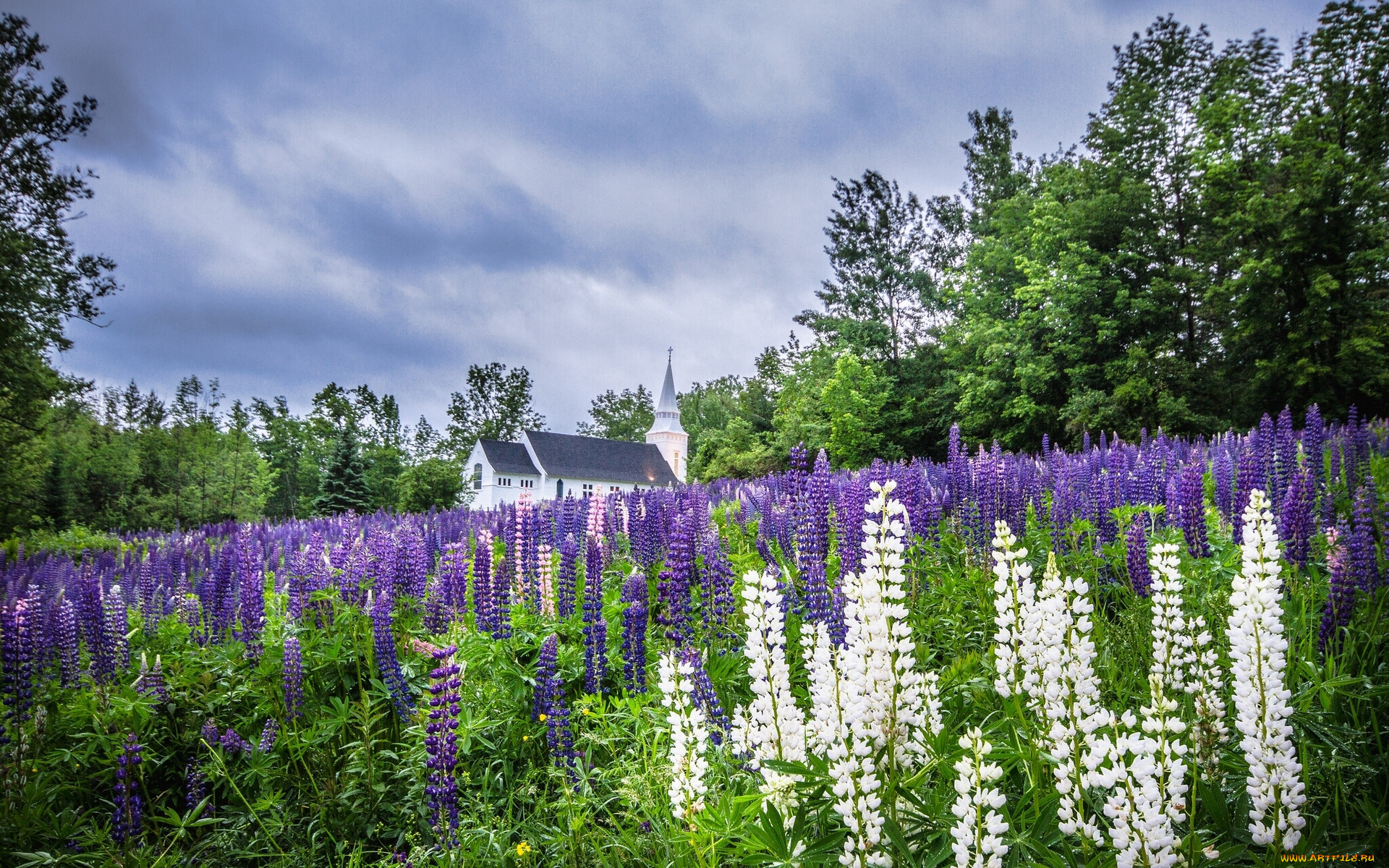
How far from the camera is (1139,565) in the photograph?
4031 mm

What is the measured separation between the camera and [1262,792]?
1610 millimetres

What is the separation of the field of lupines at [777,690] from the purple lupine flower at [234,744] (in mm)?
21

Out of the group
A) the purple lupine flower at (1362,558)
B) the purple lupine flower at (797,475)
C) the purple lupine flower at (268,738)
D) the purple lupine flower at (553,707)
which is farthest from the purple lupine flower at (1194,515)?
the purple lupine flower at (268,738)

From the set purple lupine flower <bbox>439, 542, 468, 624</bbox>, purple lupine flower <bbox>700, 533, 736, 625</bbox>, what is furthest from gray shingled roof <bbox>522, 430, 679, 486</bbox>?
purple lupine flower <bbox>700, 533, 736, 625</bbox>

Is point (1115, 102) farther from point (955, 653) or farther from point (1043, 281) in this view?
point (955, 653)

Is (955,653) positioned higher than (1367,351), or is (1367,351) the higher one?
(1367,351)

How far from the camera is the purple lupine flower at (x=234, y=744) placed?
13.1 ft

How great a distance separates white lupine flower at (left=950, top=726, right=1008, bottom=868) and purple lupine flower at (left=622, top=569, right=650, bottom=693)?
2320 millimetres

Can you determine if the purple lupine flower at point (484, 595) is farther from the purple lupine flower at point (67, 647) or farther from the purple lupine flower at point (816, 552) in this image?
the purple lupine flower at point (67, 647)

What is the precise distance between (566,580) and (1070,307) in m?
27.7

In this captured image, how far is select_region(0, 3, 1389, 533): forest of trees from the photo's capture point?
53.3 ft

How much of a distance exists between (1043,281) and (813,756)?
29.0 metres

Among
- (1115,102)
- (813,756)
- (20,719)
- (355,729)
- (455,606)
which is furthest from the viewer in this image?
(1115,102)

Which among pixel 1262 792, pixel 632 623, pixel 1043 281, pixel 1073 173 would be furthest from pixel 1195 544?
pixel 1073 173
